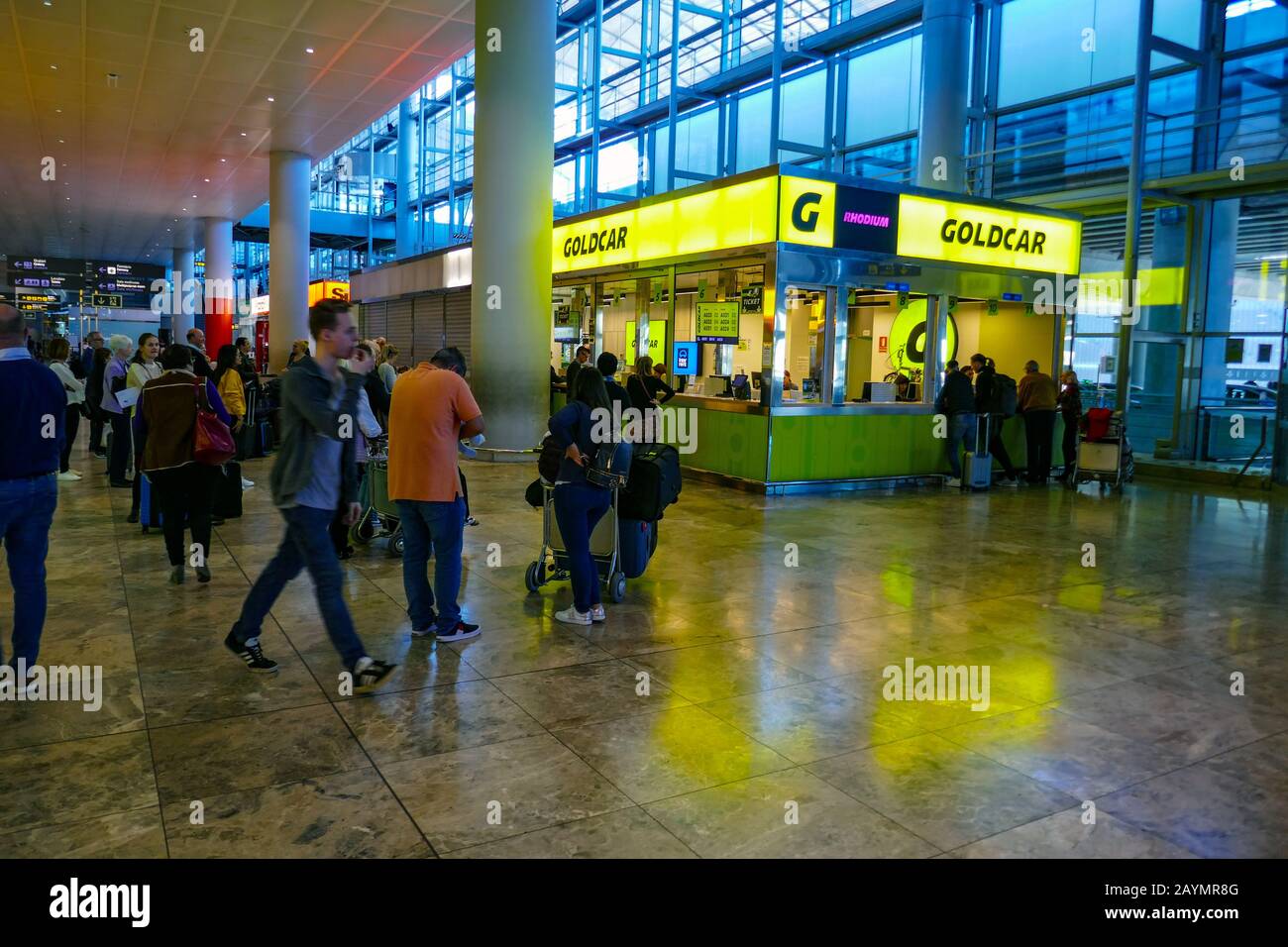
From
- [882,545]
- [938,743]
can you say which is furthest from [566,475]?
[882,545]

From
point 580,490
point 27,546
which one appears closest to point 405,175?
point 580,490

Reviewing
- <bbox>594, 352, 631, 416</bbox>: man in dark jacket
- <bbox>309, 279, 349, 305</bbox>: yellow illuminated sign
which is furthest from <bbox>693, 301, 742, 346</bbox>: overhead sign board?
<bbox>309, 279, 349, 305</bbox>: yellow illuminated sign

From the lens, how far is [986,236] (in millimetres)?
12172

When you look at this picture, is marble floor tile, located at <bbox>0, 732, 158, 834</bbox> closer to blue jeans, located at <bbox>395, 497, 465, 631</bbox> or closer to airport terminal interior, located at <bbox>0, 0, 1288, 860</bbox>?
airport terminal interior, located at <bbox>0, 0, 1288, 860</bbox>

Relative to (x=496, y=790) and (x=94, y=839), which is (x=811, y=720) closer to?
(x=496, y=790)

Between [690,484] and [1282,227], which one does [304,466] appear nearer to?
[690,484]

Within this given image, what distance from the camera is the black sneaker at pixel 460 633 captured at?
5.01 metres

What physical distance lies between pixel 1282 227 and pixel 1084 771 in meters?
13.1

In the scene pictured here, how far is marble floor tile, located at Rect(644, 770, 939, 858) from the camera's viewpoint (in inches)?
117

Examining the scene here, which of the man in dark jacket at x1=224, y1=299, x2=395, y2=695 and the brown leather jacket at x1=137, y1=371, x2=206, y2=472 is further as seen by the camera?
the brown leather jacket at x1=137, y1=371, x2=206, y2=472

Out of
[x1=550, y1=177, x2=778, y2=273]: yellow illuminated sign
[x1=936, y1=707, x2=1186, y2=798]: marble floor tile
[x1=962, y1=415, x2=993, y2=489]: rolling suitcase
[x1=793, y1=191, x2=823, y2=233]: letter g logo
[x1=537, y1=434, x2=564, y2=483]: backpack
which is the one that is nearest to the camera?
[x1=936, y1=707, x2=1186, y2=798]: marble floor tile

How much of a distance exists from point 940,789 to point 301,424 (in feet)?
9.85

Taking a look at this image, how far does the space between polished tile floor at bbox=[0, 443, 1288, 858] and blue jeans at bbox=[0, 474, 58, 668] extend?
34cm

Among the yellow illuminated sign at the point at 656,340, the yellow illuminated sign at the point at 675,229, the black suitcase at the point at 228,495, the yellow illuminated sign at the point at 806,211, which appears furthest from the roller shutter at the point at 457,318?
the black suitcase at the point at 228,495
